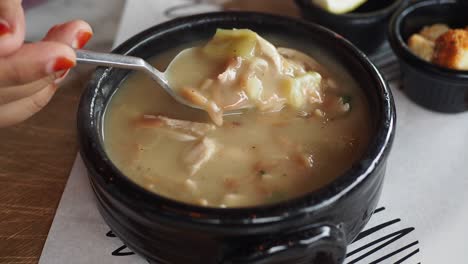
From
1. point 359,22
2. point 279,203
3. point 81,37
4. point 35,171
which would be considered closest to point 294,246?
point 279,203

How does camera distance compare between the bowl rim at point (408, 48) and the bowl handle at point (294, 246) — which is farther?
the bowl rim at point (408, 48)

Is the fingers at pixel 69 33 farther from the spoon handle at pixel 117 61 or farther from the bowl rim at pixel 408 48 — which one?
the bowl rim at pixel 408 48

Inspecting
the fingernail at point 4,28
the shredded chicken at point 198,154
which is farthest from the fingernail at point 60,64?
the shredded chicken at point 198,154

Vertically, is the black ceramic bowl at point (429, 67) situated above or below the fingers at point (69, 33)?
below

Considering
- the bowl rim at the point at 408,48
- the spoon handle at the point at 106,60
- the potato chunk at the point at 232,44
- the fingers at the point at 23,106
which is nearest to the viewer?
the spoon handle at the point at 106,60

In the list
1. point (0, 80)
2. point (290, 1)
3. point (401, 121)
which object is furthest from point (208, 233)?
point (290, 1)

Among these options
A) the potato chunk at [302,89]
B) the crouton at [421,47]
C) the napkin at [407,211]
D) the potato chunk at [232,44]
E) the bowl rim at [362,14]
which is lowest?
the napkin at [407,211]

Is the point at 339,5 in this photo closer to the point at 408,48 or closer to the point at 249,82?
the point at 408,48
